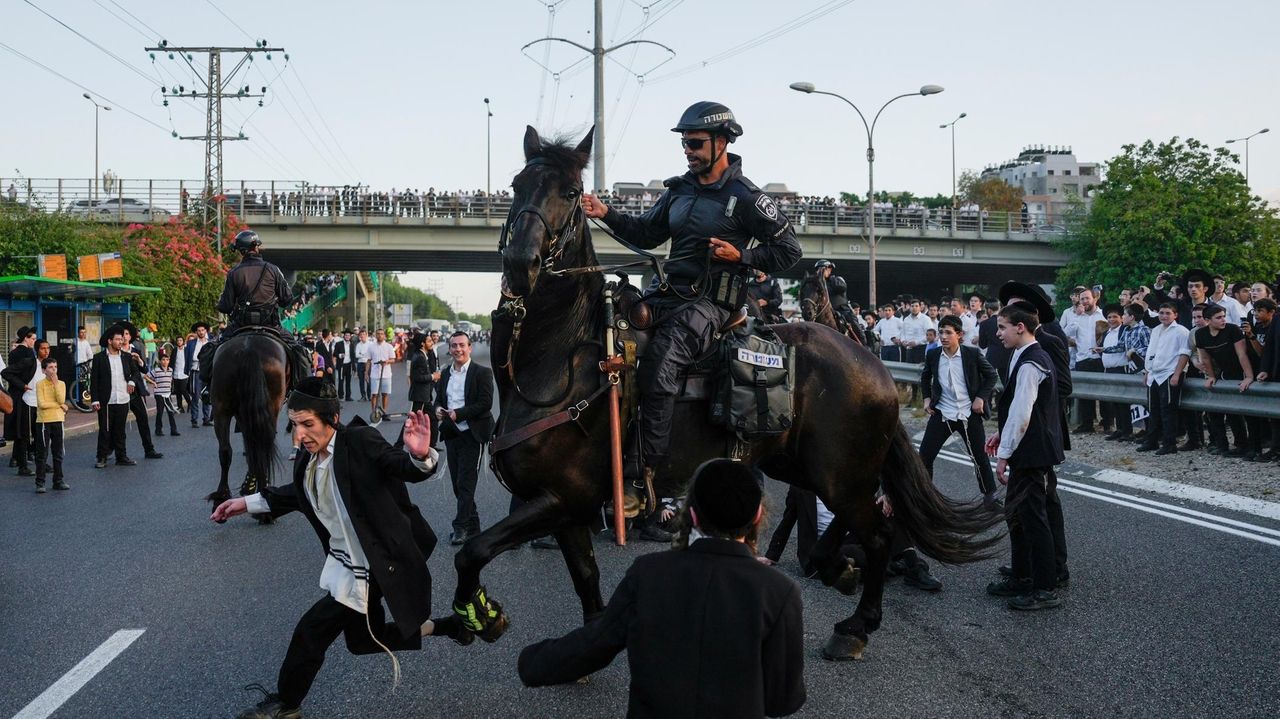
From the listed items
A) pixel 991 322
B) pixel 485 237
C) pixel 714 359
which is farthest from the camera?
pixel 485 237

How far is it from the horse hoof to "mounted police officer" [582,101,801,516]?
1.32 meters

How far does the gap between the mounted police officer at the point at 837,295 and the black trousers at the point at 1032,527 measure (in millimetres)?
1859

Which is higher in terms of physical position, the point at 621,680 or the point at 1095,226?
the point at 1095,226

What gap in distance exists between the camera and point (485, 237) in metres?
46.2

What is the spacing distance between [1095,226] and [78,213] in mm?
44737

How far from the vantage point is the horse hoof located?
5605 mm

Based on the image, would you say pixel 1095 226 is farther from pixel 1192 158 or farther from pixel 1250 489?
pixel 1250 489

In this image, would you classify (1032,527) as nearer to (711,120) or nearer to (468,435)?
(711,120)

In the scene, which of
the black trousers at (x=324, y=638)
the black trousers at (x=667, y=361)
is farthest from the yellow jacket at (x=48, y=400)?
the black trousers at (x=667, y=361)

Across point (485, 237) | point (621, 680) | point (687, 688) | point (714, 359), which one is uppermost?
point (485, 237)

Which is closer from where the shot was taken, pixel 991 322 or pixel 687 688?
pixel 687 688

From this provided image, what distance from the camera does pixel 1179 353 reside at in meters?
12.9

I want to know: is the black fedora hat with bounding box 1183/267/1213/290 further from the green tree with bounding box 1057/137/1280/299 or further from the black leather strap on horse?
the green tree with bounding box 1057/137/1280/299

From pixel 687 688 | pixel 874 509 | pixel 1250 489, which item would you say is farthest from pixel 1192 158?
pixel 687 688
